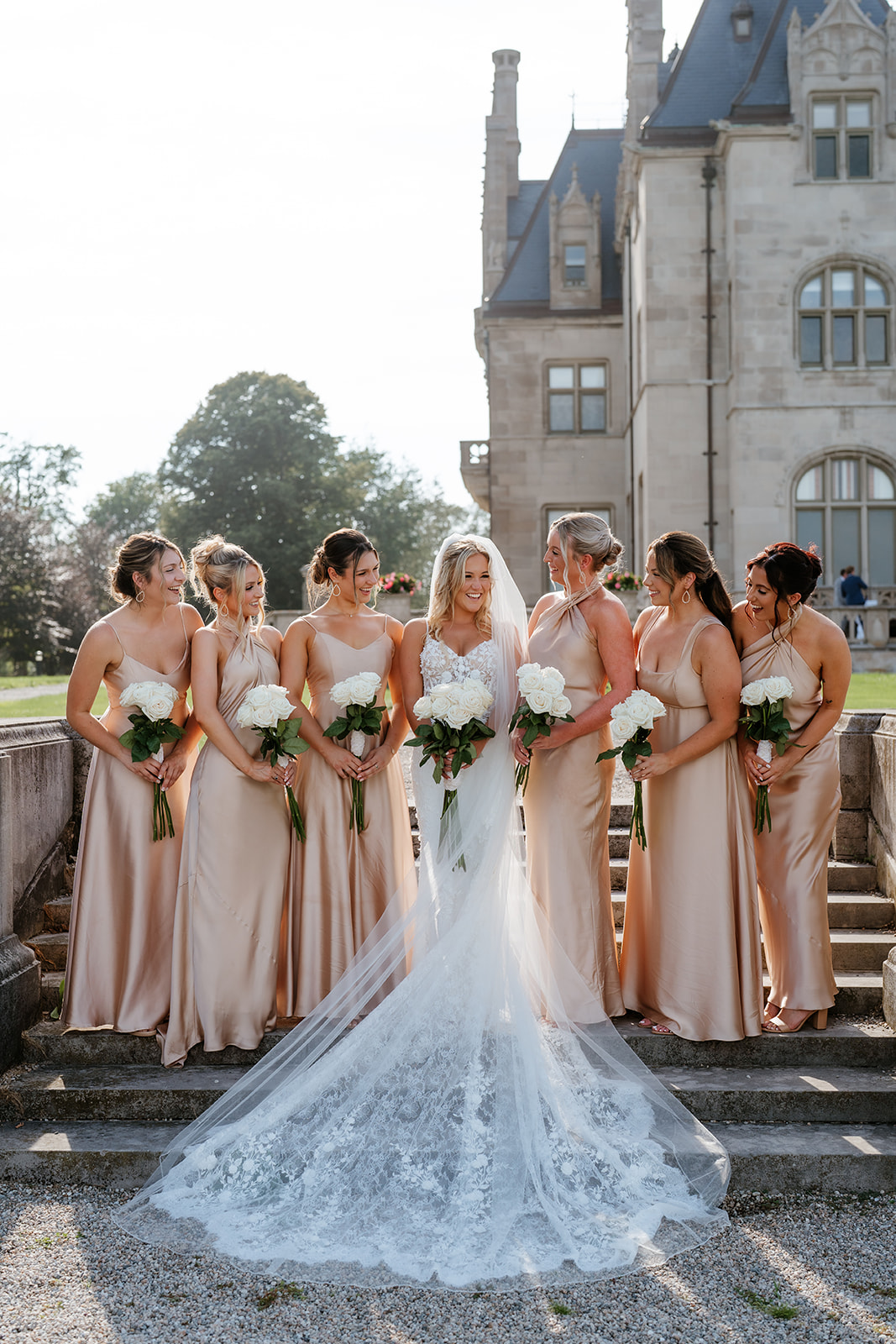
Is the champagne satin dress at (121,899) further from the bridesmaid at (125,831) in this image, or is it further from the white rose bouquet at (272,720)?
the white rose bouquet at (272,720)

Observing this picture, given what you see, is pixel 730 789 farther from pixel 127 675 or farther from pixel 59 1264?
pixel 59 1264

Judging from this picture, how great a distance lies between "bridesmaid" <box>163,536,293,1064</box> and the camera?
213 inches

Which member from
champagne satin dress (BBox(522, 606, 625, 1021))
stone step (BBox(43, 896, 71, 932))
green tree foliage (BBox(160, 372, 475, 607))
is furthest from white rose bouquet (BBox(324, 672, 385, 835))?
green tree foliage (BBox(160, 372, 475, 607))

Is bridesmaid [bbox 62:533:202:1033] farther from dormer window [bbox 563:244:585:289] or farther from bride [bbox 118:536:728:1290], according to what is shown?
dormer window [bbox 563:244:585:289]

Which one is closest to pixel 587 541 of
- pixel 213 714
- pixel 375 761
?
pixel 375 761

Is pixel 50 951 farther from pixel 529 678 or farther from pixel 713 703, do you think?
pixel 713 703

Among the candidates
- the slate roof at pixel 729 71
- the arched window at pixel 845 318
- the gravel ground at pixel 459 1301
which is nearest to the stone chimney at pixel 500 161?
the slate roof at pixel 729 71

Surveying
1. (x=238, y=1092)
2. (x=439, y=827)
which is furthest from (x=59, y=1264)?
(x=439, y=827)

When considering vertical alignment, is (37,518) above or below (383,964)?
above

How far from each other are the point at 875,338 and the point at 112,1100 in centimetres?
2315

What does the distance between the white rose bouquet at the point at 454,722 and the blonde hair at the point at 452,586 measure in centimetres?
38

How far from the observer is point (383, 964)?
5250 mm

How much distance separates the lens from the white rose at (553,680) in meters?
5.07

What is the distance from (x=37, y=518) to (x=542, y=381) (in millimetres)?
18464
